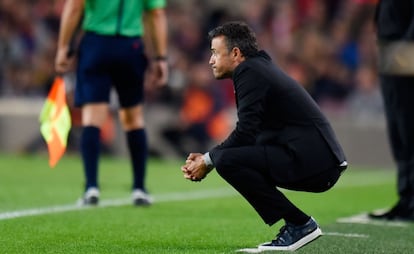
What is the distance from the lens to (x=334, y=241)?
6.43m

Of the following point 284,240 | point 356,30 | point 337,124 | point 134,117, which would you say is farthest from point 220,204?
point 356,30

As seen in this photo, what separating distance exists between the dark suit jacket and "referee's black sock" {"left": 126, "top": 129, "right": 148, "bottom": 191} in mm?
2891

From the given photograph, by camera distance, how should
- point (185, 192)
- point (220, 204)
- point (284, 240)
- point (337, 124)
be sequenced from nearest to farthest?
point (284, 240)
point (220, 204)
point (185, 192)
point (337, 124)

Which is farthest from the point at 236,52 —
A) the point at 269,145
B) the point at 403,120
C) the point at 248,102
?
the point at 403,120

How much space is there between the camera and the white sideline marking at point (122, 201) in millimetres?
7516

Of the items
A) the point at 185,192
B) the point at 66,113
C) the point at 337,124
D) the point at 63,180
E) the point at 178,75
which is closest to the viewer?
the point at 66,113

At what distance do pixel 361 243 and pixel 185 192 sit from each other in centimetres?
391

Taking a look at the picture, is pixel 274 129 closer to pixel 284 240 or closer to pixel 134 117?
pixel 284 240

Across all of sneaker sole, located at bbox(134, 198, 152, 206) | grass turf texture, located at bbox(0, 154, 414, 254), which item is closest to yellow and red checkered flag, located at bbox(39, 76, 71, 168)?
grass turf texture, located at bbox(0, 154, 414, 254)

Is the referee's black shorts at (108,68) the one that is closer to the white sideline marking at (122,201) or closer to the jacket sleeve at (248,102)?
the white sideline marking at (122,201)

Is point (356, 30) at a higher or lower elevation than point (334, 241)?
lower

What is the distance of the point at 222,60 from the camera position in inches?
232

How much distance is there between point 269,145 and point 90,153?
2862 millimetres

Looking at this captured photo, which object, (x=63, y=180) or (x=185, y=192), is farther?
(x=63, y=180)
